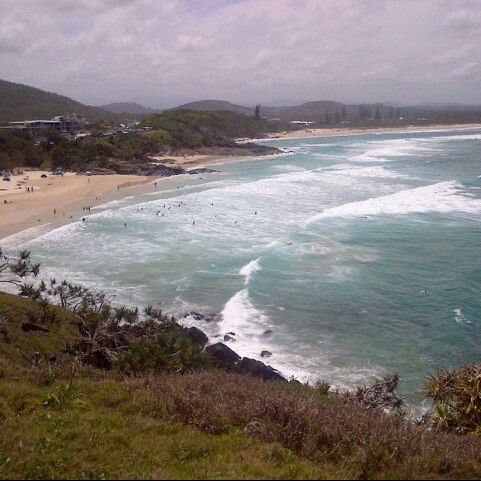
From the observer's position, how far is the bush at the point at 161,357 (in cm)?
1323

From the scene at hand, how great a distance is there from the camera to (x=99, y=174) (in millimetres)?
71000

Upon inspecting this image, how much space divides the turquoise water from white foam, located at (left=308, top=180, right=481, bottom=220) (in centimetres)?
16

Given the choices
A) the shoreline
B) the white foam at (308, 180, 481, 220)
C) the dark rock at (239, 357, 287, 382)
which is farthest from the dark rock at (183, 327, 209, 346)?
the white foam at (308, 180, 481, 220)

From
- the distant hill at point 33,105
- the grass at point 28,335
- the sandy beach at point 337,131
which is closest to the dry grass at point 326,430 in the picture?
the grass at point 28,335

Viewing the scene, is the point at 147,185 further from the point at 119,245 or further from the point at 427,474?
the point at 427,474

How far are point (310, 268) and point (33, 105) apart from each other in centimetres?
16516

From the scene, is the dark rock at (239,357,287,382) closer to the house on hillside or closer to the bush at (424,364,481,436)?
the bush at (424,364,481,436)

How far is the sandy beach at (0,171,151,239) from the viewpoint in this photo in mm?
41062

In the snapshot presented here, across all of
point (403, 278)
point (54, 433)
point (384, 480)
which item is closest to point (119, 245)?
point (403, 278)

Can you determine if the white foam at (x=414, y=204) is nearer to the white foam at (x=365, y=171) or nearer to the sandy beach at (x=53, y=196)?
the white foam at (x=365, y=171)

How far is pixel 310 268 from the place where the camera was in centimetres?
2867

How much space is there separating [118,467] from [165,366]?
6.97m

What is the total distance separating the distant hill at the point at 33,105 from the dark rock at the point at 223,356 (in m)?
138

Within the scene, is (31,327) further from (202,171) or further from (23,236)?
(202,171)
